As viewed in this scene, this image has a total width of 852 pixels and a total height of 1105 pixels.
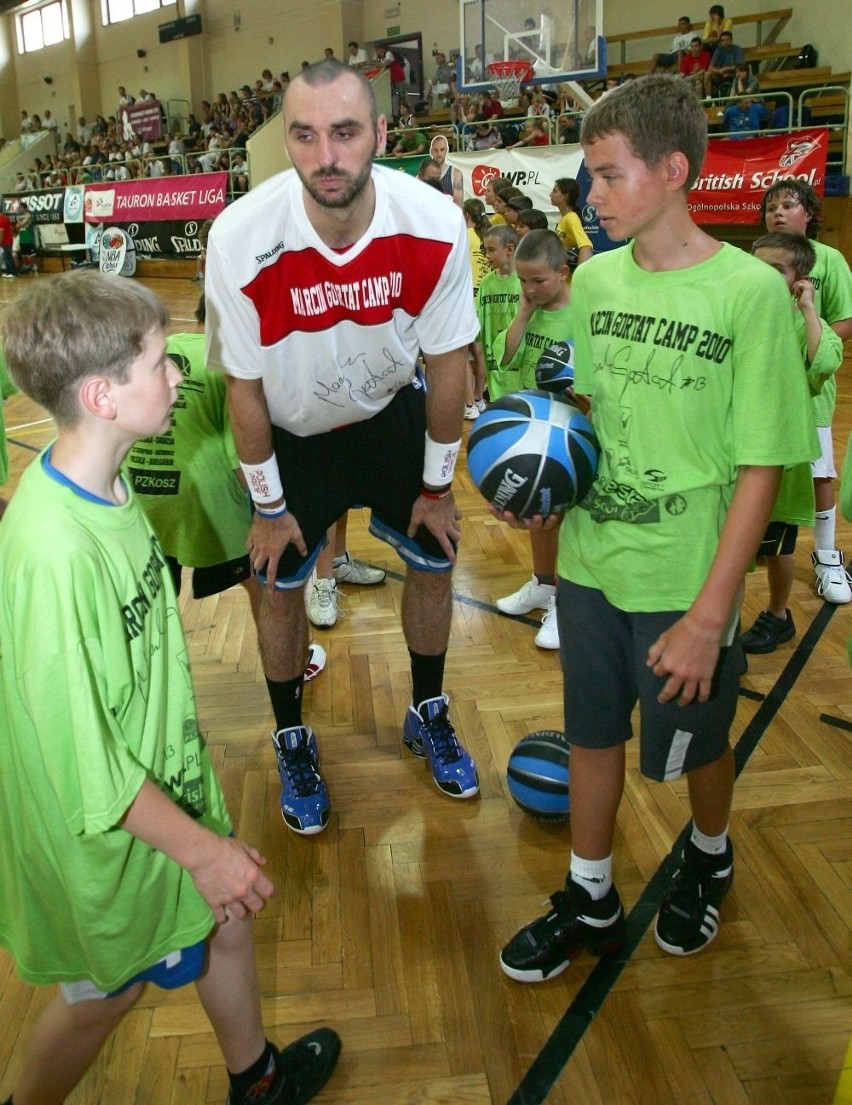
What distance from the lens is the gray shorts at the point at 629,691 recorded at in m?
1.71

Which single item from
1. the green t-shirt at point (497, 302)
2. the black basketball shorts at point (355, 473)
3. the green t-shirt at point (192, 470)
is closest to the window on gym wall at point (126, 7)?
the green t-shirt at point (497, 302)

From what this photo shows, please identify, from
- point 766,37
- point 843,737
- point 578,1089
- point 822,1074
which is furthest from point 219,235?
point 766,37

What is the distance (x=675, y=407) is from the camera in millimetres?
1600

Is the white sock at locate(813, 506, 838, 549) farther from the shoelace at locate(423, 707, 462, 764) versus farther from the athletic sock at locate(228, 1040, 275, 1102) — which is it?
the athletic sock at locate(228, 1040, 275, 1102)

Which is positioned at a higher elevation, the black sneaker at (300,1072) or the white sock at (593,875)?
the white sock at (593,875)

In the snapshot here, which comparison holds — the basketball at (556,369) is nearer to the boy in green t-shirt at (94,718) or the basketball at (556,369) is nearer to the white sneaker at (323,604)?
the white sneaker at (323,604)

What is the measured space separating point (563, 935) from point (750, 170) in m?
10.4

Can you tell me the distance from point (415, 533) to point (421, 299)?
27.0 inches

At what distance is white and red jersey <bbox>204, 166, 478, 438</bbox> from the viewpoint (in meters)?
2.01

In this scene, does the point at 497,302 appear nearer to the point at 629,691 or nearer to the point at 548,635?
the point at 548,635

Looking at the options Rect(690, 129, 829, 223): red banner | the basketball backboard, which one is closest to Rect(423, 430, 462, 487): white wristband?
the basketball backboard

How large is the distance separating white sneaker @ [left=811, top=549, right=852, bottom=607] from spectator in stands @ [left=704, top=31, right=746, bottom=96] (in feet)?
37.4

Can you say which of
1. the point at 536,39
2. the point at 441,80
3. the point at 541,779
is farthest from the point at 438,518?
the point at 441,80

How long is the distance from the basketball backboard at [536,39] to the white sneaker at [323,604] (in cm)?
751
